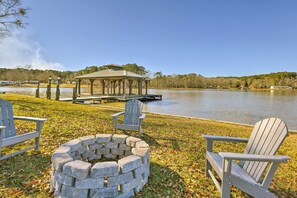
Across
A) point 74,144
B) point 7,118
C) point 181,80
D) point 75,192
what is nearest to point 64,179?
point 75,192

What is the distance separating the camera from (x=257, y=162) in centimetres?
199

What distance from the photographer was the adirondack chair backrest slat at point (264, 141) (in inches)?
73.6

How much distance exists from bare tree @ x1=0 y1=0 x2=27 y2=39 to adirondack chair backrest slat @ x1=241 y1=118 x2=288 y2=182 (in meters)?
12.1

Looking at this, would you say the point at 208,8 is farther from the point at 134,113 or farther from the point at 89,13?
the point at 134,113

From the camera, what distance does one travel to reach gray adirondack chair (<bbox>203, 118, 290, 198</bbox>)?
1.72m

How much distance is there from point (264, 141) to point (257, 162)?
276mm

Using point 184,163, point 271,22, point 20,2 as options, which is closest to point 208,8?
point 271,22

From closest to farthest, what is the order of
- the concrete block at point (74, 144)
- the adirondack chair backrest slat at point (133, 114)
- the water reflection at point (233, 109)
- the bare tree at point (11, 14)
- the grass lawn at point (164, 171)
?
the grass lawn at point (164, 171)
the concrete block at point (74, 144)
the adirondack chair backrest slat at point (133, 114)
the bare tree at point (11, 14)
the water reflection at point (233, 109)

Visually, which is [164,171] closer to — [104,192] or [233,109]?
[104,192]

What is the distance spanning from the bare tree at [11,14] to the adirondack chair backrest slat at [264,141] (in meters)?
12.1

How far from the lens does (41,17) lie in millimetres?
10328

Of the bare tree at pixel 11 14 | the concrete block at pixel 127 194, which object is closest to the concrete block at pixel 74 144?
the concrete block at pixel 127 194

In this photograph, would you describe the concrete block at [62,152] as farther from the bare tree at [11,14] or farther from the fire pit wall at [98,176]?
the bare tree at [11,14]

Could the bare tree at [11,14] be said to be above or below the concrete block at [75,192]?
above
